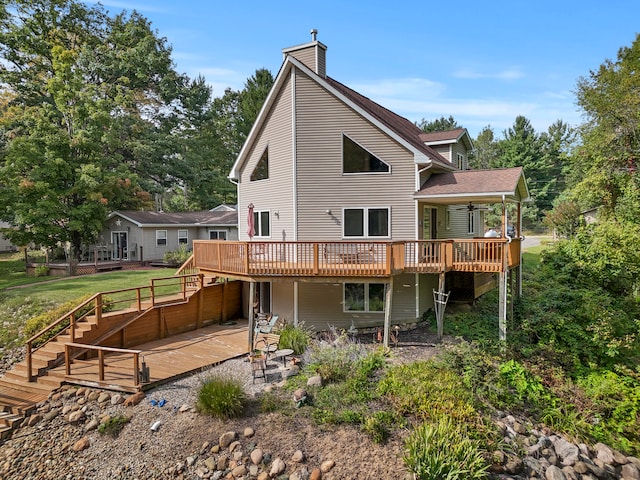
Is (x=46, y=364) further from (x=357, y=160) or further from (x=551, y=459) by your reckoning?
(x=551, y=459)

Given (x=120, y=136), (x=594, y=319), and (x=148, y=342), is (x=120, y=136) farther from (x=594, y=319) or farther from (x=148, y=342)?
(x=594, y=319)

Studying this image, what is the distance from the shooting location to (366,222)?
1358cm

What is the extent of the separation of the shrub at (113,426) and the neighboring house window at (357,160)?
32.0ft

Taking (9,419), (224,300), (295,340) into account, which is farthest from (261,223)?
(9,419)

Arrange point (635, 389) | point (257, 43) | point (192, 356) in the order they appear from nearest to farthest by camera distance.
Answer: point (635, 389), point (192, 356), point (257, 43)

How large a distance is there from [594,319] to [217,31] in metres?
15.8

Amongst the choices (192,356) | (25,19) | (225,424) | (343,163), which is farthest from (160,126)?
(225,424)

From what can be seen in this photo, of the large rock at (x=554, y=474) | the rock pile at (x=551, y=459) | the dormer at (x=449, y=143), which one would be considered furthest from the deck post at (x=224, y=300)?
the large rock at (x=554, y=474)

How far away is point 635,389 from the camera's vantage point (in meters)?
10.5

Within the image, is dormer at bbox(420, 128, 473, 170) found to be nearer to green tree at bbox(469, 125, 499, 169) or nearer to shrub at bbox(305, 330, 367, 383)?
shrub at bbox(305, 330, 367, 383)

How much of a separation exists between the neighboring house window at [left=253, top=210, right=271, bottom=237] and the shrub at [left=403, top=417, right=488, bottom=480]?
959 cm

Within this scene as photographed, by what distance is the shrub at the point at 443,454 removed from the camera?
6711mm

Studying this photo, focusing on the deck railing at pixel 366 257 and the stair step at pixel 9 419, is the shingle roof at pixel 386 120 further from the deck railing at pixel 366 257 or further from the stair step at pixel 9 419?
the stair step at pixel 9 419

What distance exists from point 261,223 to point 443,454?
421 inches
